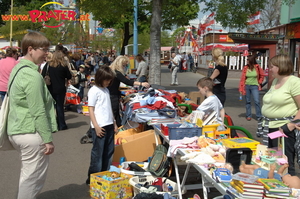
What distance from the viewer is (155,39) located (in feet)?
39.5

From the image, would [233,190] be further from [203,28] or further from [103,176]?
[203,28]

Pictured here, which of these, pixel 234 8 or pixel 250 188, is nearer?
pixel 250 188

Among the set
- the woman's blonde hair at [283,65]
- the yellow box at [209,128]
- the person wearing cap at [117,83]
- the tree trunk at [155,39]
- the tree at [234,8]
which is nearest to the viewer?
the woman's blonde hair at [283,65]

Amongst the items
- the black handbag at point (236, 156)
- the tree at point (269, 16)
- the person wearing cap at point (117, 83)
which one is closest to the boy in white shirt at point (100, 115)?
the black handbag at point (236, 156)

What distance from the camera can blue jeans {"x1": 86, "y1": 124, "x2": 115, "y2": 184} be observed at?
207 inches

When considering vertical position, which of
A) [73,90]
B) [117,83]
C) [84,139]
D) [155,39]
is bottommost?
[84,139]

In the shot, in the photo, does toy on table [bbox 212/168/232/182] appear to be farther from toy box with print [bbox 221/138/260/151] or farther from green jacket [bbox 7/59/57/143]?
green jacket [bbox 7/59/57/143]

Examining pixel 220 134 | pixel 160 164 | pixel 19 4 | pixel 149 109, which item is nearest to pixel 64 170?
pixel 149 109

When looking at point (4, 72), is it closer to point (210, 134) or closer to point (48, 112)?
point (48, 112)

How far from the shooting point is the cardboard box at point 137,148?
6211 mm

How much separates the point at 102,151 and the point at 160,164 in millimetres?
843

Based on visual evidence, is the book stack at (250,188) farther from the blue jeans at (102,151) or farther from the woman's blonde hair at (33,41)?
the blue jeans at (102,151)

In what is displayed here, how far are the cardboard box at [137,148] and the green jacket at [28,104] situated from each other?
8.64 feet

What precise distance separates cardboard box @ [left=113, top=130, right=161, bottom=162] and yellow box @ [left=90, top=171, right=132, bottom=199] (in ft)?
3.89
